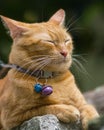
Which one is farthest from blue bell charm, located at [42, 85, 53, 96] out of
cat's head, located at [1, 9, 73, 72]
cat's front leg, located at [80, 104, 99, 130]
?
cat's front leg, located at [80, 104, 99, 130]

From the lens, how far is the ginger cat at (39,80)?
4.15 m

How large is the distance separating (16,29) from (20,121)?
24.2 inches

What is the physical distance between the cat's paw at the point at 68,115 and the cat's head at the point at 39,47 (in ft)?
0.92

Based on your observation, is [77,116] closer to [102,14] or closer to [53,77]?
[53,77]

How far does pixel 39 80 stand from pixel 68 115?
318 mm

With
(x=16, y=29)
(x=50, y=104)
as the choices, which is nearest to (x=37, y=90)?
(x=50, y=104)

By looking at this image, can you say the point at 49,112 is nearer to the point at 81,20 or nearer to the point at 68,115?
the point at 68,115

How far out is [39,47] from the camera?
418 cm

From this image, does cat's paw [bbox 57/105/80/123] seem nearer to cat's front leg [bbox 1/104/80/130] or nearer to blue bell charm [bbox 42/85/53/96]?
cat's front leg [bbox 1/104/80/130]

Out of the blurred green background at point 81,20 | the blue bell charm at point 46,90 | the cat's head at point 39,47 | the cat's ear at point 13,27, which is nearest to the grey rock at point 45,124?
the blue bell charm at point 46,90

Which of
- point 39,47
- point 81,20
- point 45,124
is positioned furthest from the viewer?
point 81,20

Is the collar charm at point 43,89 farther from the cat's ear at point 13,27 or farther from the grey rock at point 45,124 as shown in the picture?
the cat's ear at point 13,27

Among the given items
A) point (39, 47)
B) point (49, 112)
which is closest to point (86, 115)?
point (49, 112)

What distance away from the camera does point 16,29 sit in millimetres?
4230
